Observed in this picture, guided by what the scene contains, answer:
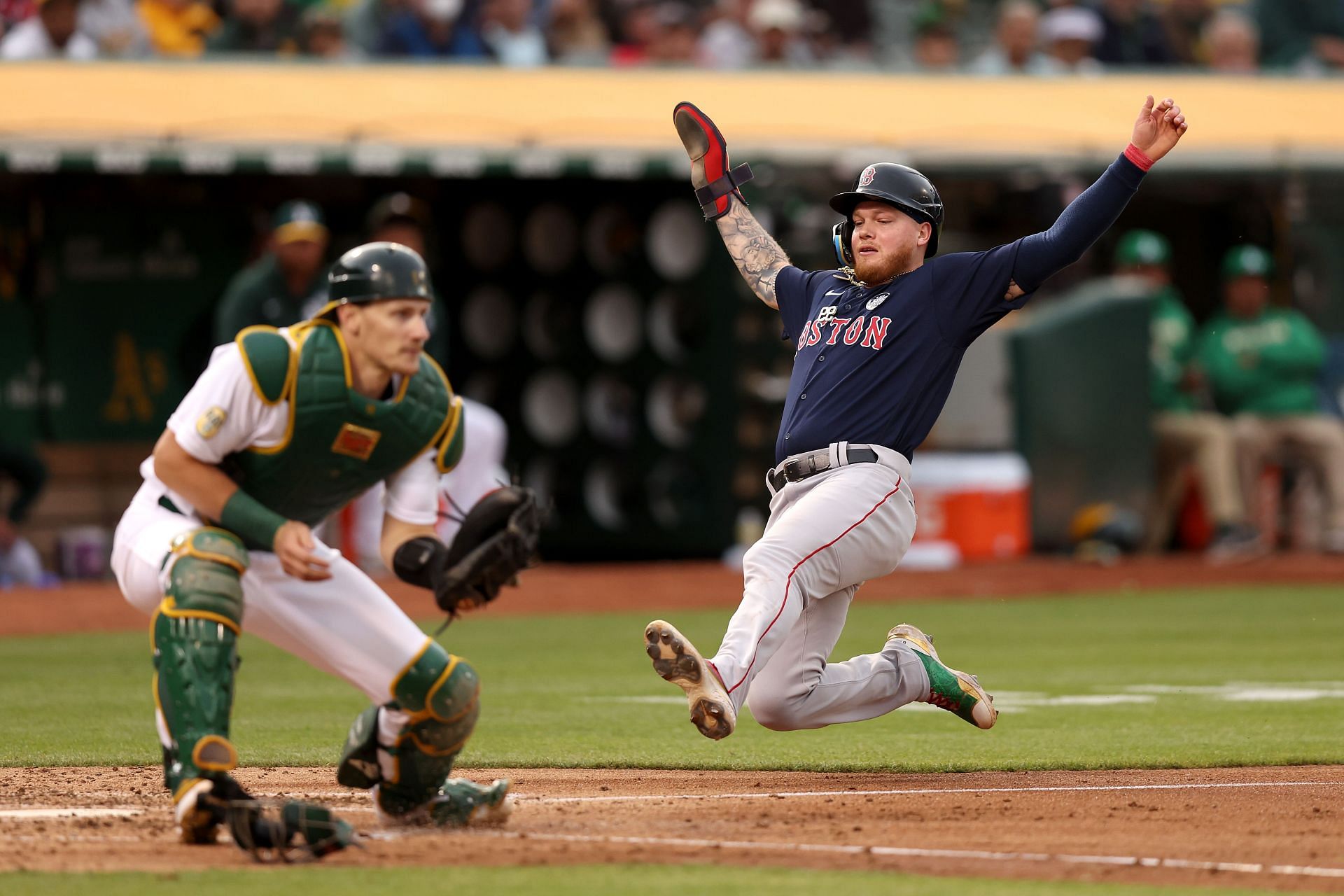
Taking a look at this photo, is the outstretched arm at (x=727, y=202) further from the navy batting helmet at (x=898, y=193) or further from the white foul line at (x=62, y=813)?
the white foul line at (x=62, y=813)

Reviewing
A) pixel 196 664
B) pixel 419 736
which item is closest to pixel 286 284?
pixel 419 736

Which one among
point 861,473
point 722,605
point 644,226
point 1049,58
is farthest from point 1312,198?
point 861,473

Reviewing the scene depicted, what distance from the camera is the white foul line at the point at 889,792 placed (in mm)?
5637

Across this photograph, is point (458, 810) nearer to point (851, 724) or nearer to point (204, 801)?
point (204, 801)

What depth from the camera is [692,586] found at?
42.2 feet

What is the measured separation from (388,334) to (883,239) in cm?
189

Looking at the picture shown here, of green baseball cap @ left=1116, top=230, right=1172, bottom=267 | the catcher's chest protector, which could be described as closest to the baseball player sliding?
the catcher's chest protector

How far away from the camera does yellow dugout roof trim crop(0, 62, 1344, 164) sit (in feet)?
41.1

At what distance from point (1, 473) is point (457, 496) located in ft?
27.2

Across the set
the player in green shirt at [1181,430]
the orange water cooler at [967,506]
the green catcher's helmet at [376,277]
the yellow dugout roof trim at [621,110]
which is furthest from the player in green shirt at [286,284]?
the player in green shirt at [1181,430]

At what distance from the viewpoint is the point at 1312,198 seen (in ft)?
51.7

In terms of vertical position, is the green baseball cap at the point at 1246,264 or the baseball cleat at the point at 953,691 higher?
the green baseball cap at the point at 1246,264

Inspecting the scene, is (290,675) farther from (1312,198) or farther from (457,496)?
(1312,198)

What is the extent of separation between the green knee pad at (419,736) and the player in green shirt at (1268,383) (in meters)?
11.1
